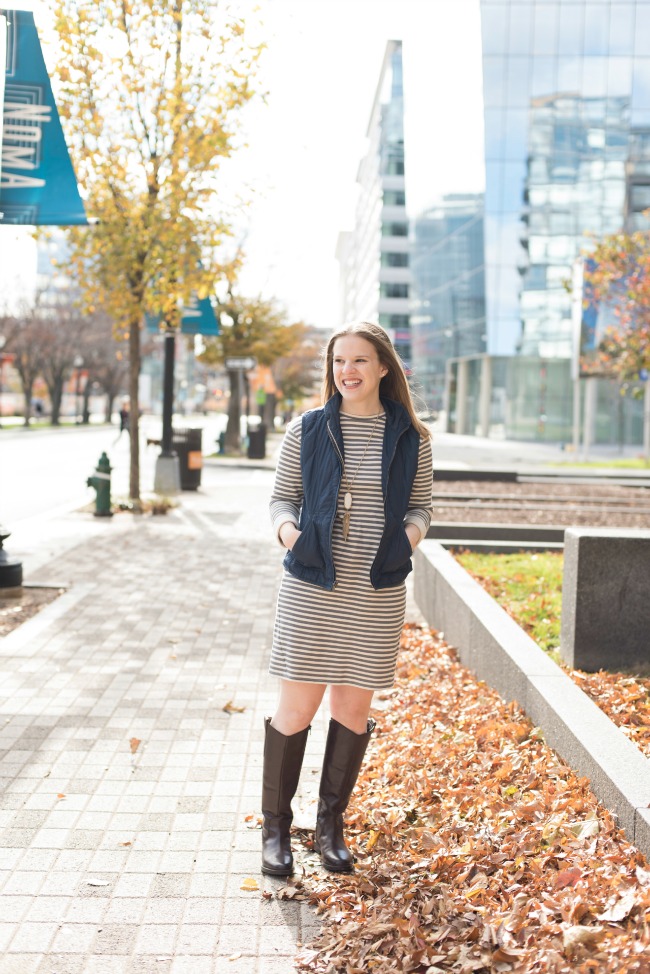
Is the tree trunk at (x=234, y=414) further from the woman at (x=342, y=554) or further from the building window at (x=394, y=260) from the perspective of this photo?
the building window at (x=394, y=260)

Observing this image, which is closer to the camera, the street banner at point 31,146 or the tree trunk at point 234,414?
the street banner at point 31,146

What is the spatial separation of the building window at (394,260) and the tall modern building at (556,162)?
Answer: 4064cm

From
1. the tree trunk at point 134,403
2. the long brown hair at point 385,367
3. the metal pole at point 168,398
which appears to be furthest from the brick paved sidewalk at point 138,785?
the metal pole at point 168,398

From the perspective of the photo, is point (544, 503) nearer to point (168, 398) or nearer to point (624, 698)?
point (168, 398)

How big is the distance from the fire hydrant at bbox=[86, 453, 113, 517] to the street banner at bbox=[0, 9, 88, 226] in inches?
233

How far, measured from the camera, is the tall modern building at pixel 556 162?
47844mm

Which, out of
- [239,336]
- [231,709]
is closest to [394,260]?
[239,336]

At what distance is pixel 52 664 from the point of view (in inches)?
274

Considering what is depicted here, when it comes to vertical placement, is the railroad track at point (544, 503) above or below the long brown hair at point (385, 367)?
below

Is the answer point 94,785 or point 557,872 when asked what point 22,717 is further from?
point 557,872

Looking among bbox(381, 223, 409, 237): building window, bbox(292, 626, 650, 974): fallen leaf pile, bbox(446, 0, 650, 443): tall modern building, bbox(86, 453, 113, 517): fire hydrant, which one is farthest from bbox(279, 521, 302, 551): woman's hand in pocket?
bbox(381, 223, 409, 237): building window

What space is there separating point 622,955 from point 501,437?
51051mm

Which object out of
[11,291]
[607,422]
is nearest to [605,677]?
[607,422]

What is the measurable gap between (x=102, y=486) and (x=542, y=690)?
37.9 ft
